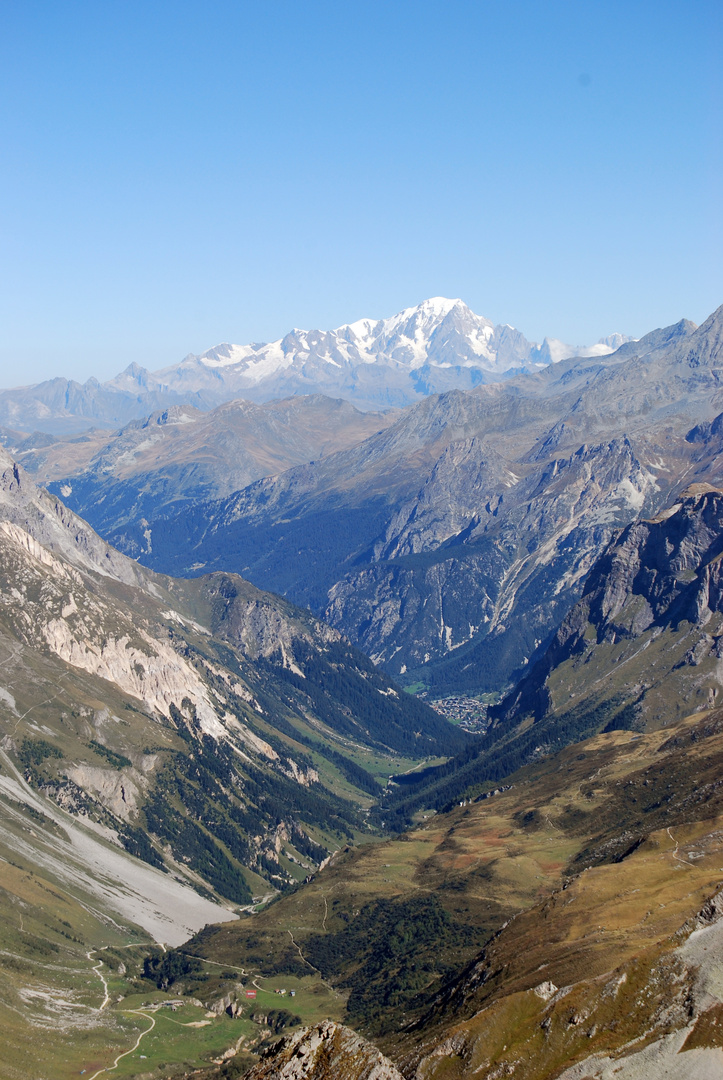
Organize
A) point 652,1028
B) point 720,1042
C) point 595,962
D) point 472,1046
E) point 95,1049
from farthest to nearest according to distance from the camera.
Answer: point 95,1049 → point 595,962 → point 472,1046 → point 652,1028 → point 720,1042

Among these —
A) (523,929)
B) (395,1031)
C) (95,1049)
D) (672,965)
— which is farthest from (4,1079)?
(672,965)

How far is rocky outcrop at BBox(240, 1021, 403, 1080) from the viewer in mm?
88000

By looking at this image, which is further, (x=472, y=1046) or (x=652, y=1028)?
(x=472, y=1046)

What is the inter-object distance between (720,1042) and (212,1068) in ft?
420

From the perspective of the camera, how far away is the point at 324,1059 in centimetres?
8950

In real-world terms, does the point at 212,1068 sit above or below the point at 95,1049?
below

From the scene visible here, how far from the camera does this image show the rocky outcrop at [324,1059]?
289 ft

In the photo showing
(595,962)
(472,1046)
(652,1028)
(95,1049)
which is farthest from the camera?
(95,1049)

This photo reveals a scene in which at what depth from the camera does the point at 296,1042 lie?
3637 inches

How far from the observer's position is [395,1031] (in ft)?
574

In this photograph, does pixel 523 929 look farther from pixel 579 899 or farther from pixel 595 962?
pixel 595 962

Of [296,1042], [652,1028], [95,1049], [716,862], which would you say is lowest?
[716,862]

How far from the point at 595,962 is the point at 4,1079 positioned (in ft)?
328

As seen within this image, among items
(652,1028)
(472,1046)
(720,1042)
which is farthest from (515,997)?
(720,1042)
